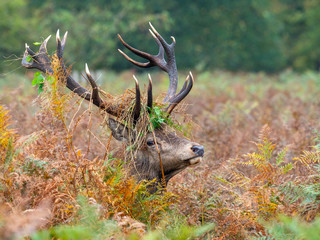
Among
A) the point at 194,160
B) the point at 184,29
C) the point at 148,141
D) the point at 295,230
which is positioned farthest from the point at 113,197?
the point at 184,29

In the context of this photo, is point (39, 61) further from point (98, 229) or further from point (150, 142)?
point (98, 229)

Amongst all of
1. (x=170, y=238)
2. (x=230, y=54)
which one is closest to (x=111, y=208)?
(x=170, y=238)

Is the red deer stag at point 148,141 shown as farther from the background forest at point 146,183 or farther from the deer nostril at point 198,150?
the background forest at point 146,183

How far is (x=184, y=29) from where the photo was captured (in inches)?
1409

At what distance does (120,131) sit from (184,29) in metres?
30.9

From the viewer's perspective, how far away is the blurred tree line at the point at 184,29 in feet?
85.1

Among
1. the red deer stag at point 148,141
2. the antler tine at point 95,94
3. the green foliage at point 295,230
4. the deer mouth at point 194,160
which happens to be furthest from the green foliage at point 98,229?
the antler tine at point 95,94

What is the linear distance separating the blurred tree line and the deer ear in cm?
1287

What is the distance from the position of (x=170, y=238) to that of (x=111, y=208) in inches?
25.1

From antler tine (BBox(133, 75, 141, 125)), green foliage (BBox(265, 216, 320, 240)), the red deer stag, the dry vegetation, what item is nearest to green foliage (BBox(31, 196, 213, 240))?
the dry vegetation

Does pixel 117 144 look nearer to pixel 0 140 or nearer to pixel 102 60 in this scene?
pixel 0 140

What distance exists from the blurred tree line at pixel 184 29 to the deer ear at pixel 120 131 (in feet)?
42.2

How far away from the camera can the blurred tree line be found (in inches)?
1021

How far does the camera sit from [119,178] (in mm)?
4492
